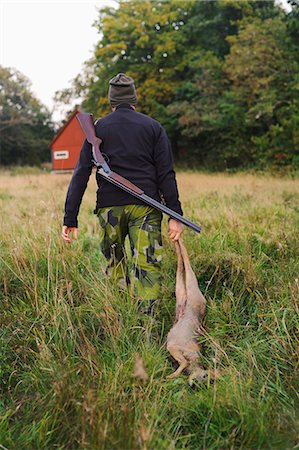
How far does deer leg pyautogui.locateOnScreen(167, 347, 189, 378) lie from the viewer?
8.80 feet

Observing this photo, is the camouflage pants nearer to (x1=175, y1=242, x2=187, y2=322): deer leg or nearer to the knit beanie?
(x1=175, y1=242, x2=187, y2=322): deer leg

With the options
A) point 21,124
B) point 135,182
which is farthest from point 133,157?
point 21,124

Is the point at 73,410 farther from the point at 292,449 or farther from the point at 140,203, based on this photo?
the point at 140,203

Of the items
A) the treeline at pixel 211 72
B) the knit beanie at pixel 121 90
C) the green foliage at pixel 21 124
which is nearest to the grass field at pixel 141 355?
the knit beanie at pixel 121 90

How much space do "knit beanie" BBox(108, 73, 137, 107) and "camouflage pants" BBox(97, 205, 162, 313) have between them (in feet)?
2.72

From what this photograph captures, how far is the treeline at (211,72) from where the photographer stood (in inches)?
746

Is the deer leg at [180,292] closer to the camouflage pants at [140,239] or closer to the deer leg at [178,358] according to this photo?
the camouflage pants at [140,239]

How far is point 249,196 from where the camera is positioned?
8258 mm

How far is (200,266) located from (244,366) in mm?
1454

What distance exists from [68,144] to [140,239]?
30036 mm

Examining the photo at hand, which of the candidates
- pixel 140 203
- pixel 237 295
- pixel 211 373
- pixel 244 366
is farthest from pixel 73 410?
pixel 237 295

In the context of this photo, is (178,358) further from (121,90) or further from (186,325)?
(121,90)

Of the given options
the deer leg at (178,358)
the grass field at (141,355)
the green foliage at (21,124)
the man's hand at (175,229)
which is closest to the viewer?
the grass field at (141,355)

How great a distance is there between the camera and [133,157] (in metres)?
3.35
